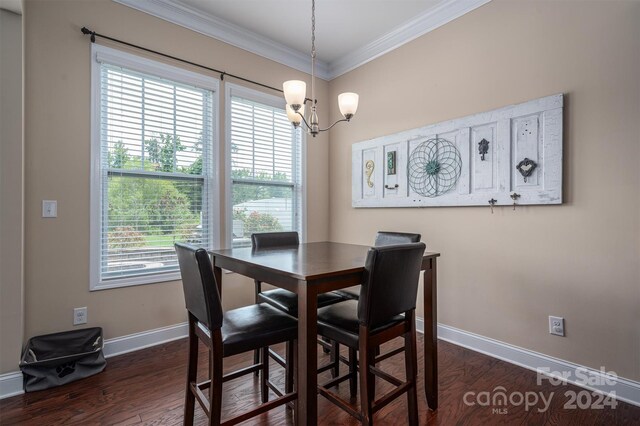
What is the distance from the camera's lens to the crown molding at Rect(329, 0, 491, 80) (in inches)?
107

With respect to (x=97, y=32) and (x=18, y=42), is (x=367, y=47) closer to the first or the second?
(x=97, y=32)

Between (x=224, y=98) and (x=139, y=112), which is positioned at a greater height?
(x=224, y=98)

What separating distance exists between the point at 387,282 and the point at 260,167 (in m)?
2.36

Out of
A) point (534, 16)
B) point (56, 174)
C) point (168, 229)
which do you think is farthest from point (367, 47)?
point (56, 174)

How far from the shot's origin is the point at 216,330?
1.40m

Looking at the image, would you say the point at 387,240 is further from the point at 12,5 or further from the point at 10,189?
the point at 12,5

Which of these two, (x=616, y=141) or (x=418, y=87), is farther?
(x=418, y=87)

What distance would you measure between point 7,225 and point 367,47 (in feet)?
11.3

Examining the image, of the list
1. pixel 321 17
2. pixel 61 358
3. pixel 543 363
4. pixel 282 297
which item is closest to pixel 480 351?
pixel 543 363

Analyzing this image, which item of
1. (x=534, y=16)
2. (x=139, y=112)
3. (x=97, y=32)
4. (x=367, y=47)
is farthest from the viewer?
(x=367, y=47)

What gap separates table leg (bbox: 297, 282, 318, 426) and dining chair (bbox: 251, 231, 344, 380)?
0.51 meters

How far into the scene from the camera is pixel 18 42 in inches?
77.1

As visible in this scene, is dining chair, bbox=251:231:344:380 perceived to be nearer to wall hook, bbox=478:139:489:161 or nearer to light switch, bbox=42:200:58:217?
light switch, bbox=42:200:58:217

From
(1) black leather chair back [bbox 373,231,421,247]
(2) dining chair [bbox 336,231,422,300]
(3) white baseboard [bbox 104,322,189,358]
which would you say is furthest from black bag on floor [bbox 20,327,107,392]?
(1) black leather chair back [bbox 373,231,421,247]
